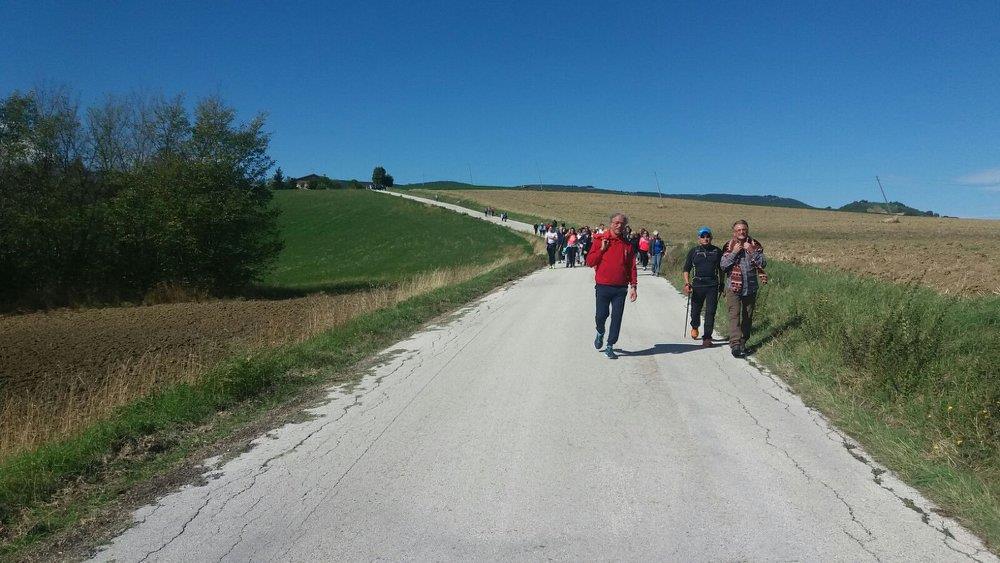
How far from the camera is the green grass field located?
39875 millimetres

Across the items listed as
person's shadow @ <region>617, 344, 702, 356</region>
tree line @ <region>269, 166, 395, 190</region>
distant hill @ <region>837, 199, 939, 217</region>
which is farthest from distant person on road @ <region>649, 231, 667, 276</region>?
tree line @ <region>269, 166, 395, 190</region>

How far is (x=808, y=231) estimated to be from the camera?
5566cm

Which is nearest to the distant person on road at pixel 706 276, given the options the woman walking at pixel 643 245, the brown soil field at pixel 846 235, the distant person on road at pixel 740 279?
the distant person on road at pixel 740 279

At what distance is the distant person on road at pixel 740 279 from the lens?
28.5ft

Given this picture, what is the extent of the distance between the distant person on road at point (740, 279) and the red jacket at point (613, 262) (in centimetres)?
131

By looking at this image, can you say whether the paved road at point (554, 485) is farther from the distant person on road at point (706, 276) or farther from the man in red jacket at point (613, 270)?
the distant person on road at point (706, 276)

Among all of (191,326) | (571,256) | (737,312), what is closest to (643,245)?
(571,256)

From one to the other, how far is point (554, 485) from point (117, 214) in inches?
1147

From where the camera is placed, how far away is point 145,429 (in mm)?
6000

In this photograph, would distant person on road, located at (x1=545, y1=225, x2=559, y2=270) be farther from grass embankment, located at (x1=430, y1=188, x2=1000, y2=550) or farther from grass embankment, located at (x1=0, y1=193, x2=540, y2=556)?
grass embankment, located at (x1=430, y1=188, x2=1000, y2=550)

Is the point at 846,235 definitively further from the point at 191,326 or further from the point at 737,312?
the point at 191,326

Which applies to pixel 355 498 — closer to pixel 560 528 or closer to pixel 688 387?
pixel 560 528

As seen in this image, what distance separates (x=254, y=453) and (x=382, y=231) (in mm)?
55015

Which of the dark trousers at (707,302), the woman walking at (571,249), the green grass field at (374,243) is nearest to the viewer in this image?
the dark trousers at (707,302)
